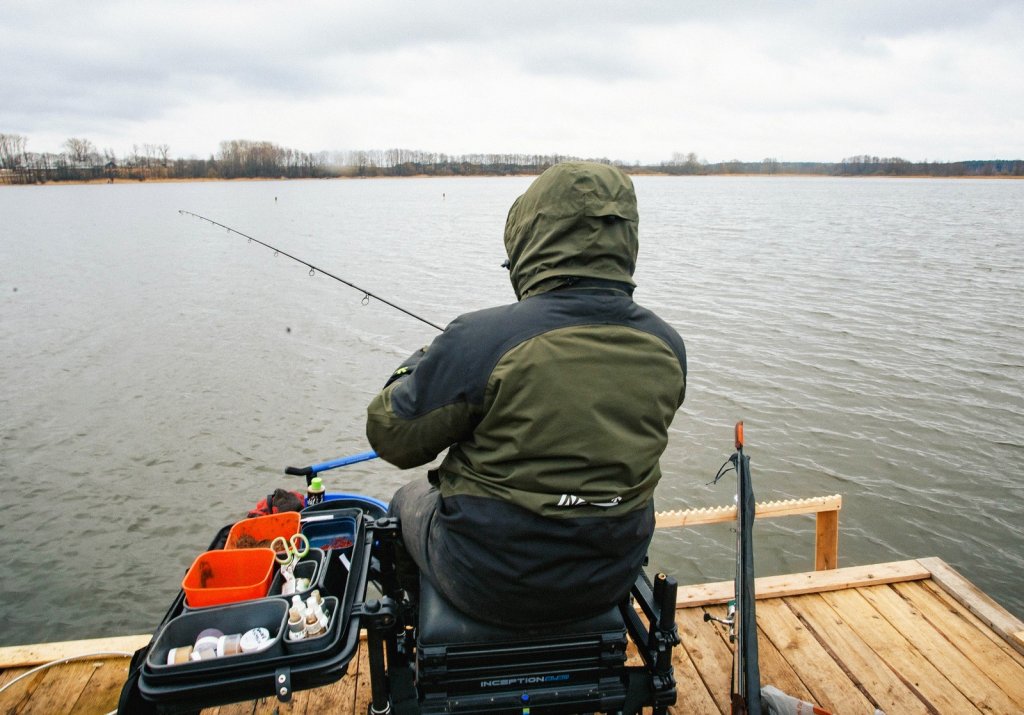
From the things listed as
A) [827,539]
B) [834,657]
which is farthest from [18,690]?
[827,539]

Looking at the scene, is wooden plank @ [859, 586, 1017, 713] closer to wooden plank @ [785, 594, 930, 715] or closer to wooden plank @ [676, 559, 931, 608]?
wooden plank @ [676, 559, 931, 608]

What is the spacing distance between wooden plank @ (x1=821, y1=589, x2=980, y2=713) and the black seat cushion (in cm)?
178

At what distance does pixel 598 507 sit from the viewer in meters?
1.81

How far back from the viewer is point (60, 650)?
308 centimetres

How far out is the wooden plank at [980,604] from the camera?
3.16 m

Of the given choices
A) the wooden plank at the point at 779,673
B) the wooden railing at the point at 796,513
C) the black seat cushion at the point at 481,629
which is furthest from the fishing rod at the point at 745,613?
the wooden railing at the point at 796,513

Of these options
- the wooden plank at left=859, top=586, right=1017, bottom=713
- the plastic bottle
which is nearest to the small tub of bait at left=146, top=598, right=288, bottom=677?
the plastic bottle

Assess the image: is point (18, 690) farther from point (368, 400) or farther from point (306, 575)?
point (368, 400)

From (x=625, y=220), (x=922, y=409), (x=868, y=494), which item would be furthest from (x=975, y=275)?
(x=625, y=220)

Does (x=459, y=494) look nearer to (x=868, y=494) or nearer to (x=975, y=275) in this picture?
(x=868, y=494)

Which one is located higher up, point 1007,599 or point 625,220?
point 625,220

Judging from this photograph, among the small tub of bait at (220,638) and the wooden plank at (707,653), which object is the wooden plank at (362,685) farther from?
the wooden plank at (707,653)

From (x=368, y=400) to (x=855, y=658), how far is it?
677 centimetres

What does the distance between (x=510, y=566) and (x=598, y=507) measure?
0.98 ft
